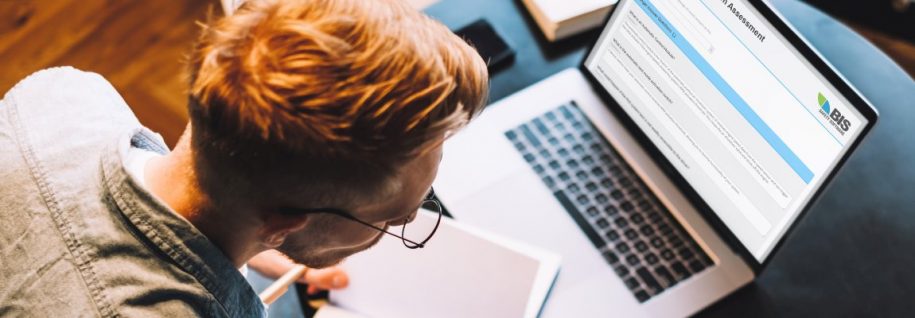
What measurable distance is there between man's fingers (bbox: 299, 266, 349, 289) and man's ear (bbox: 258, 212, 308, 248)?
19cm

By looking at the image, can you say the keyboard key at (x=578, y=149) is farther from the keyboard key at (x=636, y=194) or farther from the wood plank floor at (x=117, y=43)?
the wood plank floor at (x=117, y=43)

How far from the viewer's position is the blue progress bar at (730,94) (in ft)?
2.91

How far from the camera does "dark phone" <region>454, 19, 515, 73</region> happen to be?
1.21 meters

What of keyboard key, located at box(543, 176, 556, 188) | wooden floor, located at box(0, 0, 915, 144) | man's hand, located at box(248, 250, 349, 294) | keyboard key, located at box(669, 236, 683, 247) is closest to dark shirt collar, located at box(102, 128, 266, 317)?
man's hand, located at box(248, 250, 349, 294)

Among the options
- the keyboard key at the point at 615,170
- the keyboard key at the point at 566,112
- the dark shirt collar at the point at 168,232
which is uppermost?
the dark shirt collar at the point at 168,232

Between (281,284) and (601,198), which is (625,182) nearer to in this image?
(601,198)

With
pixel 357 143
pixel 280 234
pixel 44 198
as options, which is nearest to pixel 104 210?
pixel 44 198

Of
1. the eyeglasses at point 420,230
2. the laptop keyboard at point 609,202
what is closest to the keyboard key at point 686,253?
the laptop keyboard at point 609,202

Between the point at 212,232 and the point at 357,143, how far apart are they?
221 millimetres

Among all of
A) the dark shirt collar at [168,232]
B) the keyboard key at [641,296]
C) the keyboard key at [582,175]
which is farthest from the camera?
the keyboard key at [582,175]

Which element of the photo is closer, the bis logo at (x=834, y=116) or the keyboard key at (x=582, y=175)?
the bis logo at (x=834, y=116)

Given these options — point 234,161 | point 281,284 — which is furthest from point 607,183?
point 234,161

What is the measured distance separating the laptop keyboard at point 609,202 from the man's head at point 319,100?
0.39m

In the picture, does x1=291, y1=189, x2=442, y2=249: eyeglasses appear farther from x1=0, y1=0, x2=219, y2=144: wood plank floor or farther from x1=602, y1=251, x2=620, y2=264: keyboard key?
x1=0, y1=0, x2=219, y2=144: wood plank floor
